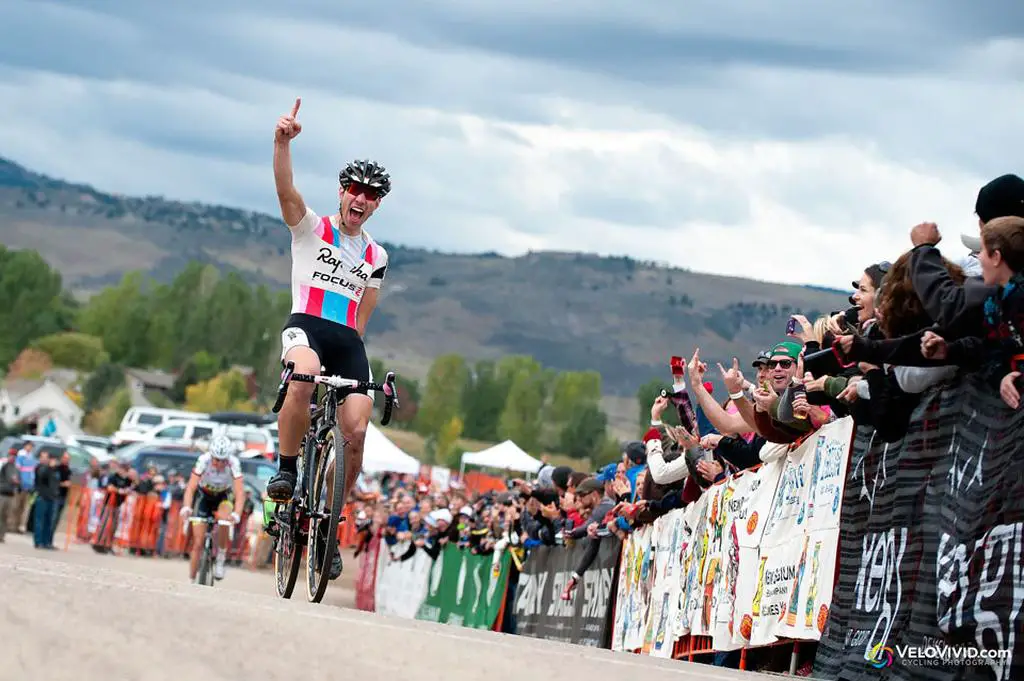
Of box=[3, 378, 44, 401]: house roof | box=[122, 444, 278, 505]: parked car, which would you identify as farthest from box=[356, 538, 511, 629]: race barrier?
box=[3, 378, 44, 401]: house roof

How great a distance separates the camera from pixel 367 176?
36.1 ft

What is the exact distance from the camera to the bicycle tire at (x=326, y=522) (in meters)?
10.4

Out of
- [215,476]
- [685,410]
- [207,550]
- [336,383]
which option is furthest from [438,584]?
[336,383]

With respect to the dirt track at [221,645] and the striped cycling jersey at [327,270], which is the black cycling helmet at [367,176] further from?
the dirt track at [221,645]

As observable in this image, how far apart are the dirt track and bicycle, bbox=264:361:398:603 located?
9.96 feet

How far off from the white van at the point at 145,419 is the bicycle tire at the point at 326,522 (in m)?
58.9

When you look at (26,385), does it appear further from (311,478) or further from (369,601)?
(311,478)

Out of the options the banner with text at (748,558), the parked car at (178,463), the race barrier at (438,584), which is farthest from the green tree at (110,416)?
the banner with text at (748,558)

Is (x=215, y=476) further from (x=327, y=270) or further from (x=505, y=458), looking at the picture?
(x=505, y=458)

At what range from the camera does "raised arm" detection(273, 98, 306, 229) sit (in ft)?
34.8

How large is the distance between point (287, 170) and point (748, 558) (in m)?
3.77

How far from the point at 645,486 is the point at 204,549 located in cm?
648

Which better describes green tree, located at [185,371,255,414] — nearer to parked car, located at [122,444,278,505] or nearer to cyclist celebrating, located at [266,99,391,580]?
parked car, located at [122,444,278,505]

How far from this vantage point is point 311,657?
→ 6.02 metres
